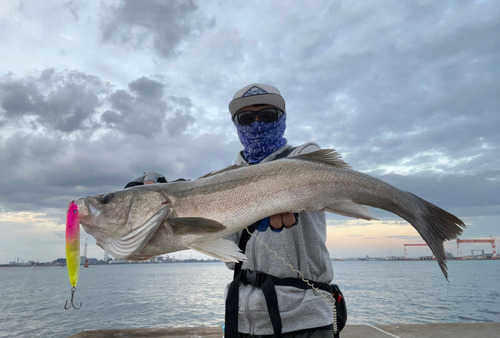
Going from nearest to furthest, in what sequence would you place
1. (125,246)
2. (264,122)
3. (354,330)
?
(125,246) < (264,122) < (354,330)

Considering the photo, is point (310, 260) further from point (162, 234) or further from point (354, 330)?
point (354, 330)

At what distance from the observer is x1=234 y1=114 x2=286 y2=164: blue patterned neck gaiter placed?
3109mm

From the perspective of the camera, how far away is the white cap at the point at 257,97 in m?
3.08

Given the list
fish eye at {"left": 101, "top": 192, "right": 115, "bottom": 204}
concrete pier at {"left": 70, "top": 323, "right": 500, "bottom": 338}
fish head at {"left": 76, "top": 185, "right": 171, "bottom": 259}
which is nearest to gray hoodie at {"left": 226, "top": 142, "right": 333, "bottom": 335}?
fish head at {"left": 76, "top": 185, "right": 171, "bottom": 259}

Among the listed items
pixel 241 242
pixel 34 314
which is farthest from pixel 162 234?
A: pixel 34 314

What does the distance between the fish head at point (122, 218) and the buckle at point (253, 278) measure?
2.94ft

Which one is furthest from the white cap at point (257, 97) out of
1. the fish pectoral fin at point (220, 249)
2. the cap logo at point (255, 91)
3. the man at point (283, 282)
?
the fish pectoral fin at point (220, 249)

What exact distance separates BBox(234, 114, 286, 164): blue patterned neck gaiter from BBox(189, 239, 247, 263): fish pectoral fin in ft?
3.95

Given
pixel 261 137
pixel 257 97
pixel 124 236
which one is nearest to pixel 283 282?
pixel 124 236

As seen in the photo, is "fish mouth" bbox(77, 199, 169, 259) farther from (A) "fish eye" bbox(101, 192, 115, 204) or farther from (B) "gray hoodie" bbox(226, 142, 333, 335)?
(B) "gray hoodie" bbox(226, 142, 333, 335)

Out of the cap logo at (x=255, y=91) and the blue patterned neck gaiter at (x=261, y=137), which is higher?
the cap logo at (x=255, y=91)

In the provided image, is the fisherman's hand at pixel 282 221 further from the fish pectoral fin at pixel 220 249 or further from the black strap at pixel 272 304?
the black strap at pixel 272 304

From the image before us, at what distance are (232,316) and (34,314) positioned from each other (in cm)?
3300

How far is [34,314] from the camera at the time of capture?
85.6 feet
